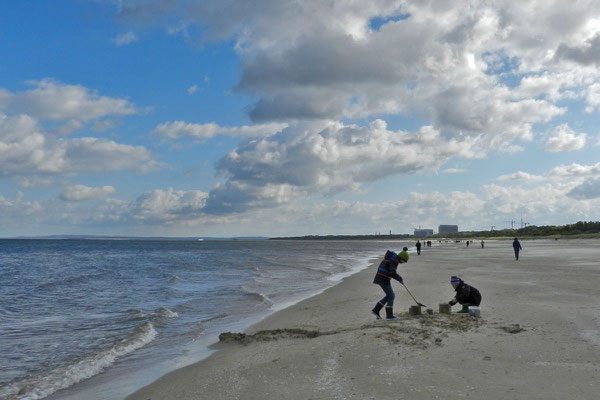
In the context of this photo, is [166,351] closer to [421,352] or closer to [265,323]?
[265,323]

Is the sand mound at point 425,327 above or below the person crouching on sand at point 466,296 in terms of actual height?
below

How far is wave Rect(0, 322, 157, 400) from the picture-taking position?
7.92 m

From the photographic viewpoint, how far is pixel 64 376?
8.81 meters

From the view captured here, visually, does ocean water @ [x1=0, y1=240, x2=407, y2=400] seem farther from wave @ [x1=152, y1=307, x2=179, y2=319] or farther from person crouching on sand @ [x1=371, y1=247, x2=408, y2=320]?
person crouching on sand @ [x1=371, y1=247, x2=408, y2=320]

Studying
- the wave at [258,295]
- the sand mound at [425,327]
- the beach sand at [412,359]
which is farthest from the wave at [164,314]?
the sand mound at [425,327]

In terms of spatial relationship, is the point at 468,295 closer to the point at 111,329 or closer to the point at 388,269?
the point at 388,269

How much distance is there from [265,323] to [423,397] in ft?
26.5

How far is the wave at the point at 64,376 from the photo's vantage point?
7.92 meters

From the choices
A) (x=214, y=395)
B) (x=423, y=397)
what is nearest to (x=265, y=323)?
(x=214, y=395)

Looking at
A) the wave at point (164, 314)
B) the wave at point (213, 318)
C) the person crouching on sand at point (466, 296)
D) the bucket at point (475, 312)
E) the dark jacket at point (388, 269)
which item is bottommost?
the wave at point (164, 314)

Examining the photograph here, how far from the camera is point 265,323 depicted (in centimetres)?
1341

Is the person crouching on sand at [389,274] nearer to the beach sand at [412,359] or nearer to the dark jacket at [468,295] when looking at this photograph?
the beach sand at [412,359]

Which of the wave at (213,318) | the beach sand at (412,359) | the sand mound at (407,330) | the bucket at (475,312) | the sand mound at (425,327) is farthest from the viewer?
the wave at (213,318)

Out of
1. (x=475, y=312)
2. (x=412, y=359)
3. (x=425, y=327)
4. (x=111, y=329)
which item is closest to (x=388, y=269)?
(x=425, y=327)
